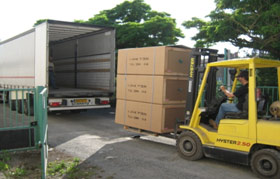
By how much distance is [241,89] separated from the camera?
493cm

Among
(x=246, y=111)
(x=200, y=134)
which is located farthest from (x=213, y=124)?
(x=246, y=111)

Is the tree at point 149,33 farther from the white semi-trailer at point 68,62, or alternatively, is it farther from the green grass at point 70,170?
the green grass at point 70,170

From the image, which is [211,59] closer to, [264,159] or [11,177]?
[264,159]

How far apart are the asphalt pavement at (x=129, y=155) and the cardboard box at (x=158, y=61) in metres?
1.66

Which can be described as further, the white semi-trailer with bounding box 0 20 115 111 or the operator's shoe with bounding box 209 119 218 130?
the white semi-trailer with bounding box 0 20 115 111

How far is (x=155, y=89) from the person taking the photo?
21.0ft

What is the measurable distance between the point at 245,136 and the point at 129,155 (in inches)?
88.8

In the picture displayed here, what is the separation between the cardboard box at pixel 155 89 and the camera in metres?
6.29

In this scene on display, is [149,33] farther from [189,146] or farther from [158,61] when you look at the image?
[189,146]

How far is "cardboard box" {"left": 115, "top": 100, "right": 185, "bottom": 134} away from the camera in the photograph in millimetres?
6324

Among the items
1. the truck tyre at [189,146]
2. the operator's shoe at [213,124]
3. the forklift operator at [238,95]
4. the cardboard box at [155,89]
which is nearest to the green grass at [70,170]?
the truck tyre at [189,146]

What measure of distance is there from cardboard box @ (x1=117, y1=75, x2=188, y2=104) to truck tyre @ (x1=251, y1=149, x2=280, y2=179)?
2292 millimetres

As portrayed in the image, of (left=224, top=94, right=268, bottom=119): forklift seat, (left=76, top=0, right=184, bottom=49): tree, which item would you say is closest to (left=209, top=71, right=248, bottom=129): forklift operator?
(left=224, top=94, right=268, bottom=119): forklift seat

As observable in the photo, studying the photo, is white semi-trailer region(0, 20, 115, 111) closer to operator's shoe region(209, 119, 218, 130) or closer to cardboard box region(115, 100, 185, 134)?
cardboard box region(115, 100, 185, 134)
